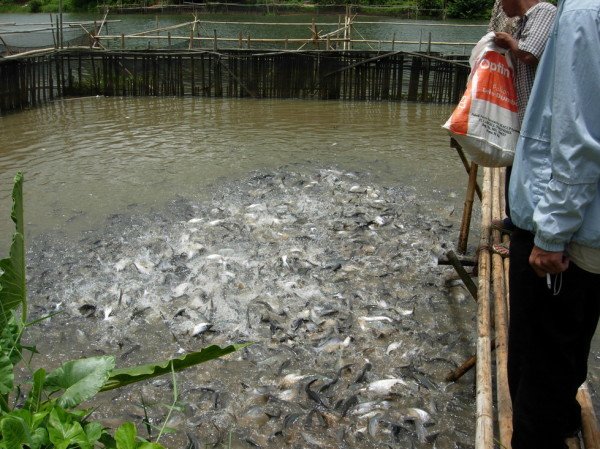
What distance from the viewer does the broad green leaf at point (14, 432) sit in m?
1.76

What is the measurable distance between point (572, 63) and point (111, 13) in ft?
175

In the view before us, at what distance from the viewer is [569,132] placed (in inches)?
87.0

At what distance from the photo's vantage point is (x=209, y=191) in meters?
9.67

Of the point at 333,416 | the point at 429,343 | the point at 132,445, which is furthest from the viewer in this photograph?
the point at 429,343

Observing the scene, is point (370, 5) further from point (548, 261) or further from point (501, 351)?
point (548, 261)

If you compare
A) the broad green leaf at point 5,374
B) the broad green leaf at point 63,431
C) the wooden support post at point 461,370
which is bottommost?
the wooden support post at point 461,370

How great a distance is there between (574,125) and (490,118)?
→ 1435 mm

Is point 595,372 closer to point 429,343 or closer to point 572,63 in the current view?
point 429,343

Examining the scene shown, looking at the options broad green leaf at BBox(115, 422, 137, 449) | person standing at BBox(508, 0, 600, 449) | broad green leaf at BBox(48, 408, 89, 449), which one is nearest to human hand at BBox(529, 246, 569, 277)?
person standing at BBox(508, 0, 600, 449)

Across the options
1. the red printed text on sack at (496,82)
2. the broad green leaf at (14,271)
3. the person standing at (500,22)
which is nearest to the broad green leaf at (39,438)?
the broad green leaf at (14,271)

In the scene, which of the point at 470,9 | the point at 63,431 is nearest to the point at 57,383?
the point at 63,431

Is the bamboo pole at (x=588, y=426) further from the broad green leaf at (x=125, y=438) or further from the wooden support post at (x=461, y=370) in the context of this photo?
the broad green leaf at (x=125, y=438)

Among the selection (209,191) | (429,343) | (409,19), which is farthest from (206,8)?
(429,343)

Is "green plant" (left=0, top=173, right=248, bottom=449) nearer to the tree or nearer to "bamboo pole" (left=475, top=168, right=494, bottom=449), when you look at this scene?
"bamboo pole" (left=475, top=168, right=494, bottom=449)
